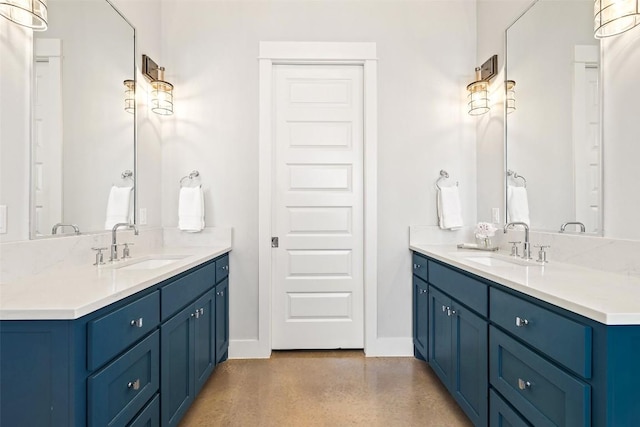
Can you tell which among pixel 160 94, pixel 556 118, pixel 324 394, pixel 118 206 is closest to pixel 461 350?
pixel 324 394

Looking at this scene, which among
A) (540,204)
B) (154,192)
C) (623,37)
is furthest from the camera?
(154,192)

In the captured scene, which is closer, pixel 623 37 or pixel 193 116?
pixel 623 37

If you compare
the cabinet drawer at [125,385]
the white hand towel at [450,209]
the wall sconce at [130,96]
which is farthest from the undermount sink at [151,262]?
the white hand towel at [450,209]

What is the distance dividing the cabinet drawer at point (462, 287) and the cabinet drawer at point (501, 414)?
1.18 ft

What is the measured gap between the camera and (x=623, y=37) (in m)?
1.56

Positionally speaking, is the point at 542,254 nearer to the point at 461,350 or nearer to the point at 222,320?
the point at 461,350

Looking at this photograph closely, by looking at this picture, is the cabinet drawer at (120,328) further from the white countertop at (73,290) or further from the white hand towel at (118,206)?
the white hand towel at (118,206)

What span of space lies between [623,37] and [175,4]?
2.97m

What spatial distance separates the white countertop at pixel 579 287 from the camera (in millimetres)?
981

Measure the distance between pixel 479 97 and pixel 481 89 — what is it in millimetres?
60

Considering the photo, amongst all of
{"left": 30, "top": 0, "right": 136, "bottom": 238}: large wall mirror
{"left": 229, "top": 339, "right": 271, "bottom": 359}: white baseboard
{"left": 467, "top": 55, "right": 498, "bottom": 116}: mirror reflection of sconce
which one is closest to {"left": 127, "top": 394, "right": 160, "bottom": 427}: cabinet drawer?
{"left": 30, "top": 0, "right": 136, "bottom": 238}: large wall mirror

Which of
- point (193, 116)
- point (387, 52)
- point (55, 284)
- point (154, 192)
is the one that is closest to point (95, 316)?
point (55, 284)

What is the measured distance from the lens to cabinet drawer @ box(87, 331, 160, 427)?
3.62 feet

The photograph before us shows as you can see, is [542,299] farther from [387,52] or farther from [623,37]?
[387,52]
